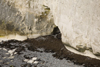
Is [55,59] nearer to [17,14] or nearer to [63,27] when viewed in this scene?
[63,27]

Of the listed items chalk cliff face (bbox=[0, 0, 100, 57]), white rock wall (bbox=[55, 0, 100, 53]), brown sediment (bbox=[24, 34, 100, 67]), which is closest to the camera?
white rock wall (bbox=[55, 0, 100, 53])

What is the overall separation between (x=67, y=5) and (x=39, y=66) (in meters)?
3.86

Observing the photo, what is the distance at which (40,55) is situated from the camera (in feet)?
26.8

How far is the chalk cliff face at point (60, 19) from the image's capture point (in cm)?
700

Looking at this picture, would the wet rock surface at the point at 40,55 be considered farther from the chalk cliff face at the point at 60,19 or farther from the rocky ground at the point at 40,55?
the chalk cliff face at the point at 60,19

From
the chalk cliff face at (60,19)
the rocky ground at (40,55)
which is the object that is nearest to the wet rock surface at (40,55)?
the rocky ground at (40,55)

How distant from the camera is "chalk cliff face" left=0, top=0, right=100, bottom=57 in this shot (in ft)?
23.0

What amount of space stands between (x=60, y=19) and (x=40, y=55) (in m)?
2.67

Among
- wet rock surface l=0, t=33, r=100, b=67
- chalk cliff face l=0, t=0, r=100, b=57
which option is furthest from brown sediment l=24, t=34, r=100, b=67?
chalk cliff face l=0, t=0, r=100, b=57

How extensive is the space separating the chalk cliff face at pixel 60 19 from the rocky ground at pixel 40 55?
1.99 ft

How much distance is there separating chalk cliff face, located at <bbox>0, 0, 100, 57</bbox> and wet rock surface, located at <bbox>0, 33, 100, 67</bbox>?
23.9 inches

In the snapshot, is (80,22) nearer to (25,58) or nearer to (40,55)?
(40,55)

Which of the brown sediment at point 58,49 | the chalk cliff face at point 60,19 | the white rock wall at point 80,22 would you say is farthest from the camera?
the brown sediment at point 58,49

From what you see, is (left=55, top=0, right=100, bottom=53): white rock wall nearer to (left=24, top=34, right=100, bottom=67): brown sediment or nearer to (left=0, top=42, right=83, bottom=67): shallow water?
(left=24, top=34, right=100, bottom=67): brown sediment
